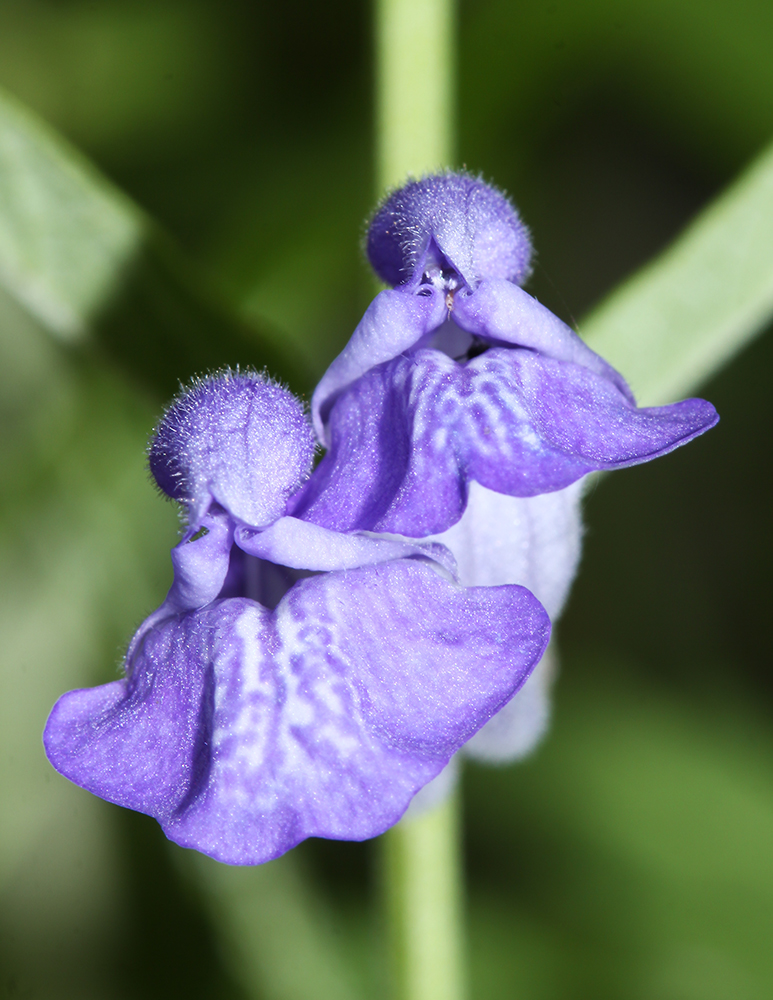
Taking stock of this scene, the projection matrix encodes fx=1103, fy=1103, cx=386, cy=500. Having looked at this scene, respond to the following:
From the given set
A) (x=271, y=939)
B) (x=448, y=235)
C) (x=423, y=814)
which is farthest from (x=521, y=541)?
(x=271, y=939)

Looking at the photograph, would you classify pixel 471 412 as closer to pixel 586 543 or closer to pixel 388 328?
pixel 388 328

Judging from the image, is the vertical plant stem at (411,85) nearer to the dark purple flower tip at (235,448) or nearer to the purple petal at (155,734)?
the dark purple flower tip at (235,448)

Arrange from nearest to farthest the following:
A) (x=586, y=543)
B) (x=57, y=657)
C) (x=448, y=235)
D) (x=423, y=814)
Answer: (x=448, y=235)
(x=423, y=814)
(x=57, y=657)
(x=586, y=543)

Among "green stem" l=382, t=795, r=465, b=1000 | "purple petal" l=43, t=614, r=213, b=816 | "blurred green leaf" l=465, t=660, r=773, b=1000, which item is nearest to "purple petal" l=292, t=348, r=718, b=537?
"purple petal" l=43, t=614, r=213, b=816

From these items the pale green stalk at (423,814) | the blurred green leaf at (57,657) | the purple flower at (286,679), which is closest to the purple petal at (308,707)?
the purple flower at (286,679)

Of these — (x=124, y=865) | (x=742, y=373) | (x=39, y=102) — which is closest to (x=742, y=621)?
(x=742, y=373)

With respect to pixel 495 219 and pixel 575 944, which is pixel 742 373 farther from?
pixel 495 219

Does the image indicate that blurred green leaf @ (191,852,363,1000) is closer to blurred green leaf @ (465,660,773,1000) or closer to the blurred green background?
the blurred green background
